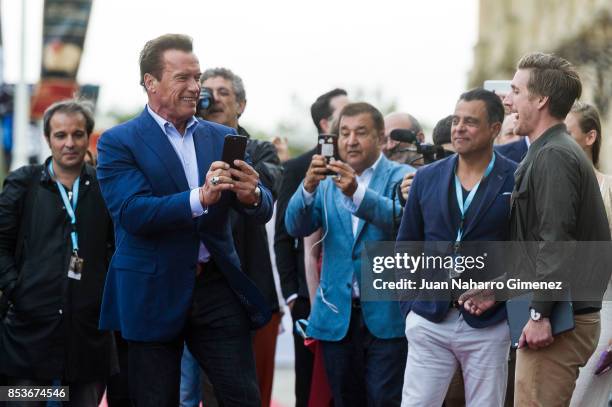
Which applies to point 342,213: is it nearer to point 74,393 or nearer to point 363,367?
point 363,367

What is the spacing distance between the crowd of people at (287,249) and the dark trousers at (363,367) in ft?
0.04

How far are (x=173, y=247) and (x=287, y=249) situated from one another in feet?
9.83

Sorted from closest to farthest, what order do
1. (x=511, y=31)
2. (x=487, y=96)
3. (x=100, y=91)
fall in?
(x=487, y=96) < (x=100, y=91) < (x=511, y=31)

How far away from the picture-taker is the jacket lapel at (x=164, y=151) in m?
6.21

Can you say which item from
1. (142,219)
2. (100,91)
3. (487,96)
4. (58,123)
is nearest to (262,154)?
(58,123)

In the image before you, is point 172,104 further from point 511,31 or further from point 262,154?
point 511,31

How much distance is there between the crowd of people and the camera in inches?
239

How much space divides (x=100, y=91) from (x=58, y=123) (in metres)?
15.2

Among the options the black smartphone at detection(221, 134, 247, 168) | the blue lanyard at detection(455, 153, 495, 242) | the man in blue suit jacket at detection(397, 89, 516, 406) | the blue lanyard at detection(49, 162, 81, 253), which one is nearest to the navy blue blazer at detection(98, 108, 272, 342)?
the black smartphone at detection(221, 134, 247, 168)

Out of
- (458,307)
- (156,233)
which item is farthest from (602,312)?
(156,233)

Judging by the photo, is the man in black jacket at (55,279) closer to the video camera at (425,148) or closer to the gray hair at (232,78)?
the gray hair at (232,78)

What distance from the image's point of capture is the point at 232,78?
344 inches

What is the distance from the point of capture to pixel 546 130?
6.28 metres

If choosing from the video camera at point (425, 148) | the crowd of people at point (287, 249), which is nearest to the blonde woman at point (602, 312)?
the crowd of people at point (287, 249)
